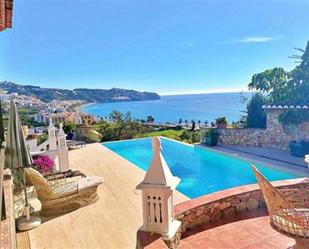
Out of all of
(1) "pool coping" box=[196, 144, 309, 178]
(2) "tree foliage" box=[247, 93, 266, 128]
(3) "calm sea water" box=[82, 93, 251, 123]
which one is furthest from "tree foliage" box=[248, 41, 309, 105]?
(3) "calm sea water" box=[82, 93, 251, 123]

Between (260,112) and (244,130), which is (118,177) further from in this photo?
(260,112)

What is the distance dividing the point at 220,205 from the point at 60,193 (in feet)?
10.3

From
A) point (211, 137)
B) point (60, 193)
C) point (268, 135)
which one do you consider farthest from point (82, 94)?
point (60, 193)

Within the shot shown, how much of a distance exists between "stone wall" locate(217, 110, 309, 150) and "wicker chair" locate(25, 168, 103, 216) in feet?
29.7

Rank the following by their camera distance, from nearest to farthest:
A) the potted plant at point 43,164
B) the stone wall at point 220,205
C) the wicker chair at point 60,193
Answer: the stone wall at point 220,205, the wicker chair at point 60,193, the potted plant at point 43,164

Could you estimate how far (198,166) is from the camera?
412 inches

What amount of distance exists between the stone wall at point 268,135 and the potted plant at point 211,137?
241mm

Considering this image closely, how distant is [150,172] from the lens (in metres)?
2.86

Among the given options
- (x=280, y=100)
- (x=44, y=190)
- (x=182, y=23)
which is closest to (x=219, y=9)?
(x=182, y=23)

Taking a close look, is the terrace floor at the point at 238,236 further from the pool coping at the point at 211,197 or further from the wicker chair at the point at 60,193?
the wicker chair at the point at 60,193

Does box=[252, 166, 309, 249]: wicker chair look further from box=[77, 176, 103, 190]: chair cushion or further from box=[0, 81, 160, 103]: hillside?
box=[0, 81, 160, 103]: hillside

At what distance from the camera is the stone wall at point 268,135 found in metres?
11.8

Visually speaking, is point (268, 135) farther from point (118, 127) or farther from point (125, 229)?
point (125, 229)

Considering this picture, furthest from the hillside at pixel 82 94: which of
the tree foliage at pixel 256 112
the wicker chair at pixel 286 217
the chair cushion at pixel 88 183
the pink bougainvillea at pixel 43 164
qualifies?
the wicker chair at pixel 286 217
